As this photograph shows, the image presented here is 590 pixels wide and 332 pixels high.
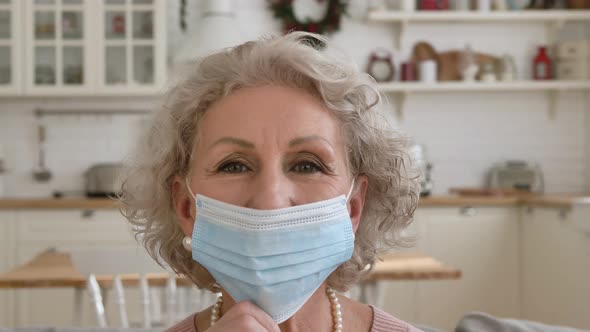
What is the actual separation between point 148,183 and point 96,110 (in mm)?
4172

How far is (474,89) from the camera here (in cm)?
529

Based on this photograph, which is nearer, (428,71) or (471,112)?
(428,71)

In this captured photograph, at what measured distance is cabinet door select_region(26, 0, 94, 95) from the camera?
16.7 feet

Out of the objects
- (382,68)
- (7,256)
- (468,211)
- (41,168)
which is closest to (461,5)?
(382,68)

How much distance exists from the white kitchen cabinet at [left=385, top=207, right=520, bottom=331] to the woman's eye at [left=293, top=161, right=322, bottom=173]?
356 cm

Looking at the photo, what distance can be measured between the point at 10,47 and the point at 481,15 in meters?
3.03

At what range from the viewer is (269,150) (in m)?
1.16

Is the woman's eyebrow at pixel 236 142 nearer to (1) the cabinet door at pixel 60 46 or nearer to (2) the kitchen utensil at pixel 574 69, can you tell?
(1) the cabinet door at pixel 60 46

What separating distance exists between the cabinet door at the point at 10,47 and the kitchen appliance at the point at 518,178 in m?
3.13

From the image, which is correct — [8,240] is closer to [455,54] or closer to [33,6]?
[33,6]

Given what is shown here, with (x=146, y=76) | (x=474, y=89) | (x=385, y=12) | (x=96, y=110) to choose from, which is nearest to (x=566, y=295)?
(x=474, y=89)

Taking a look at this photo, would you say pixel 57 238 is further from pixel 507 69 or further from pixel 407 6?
pixel 507 69

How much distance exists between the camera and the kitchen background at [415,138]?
15.3 ft

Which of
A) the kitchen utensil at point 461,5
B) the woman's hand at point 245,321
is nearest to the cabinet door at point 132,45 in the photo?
the kitchen utensil at point 461,5
